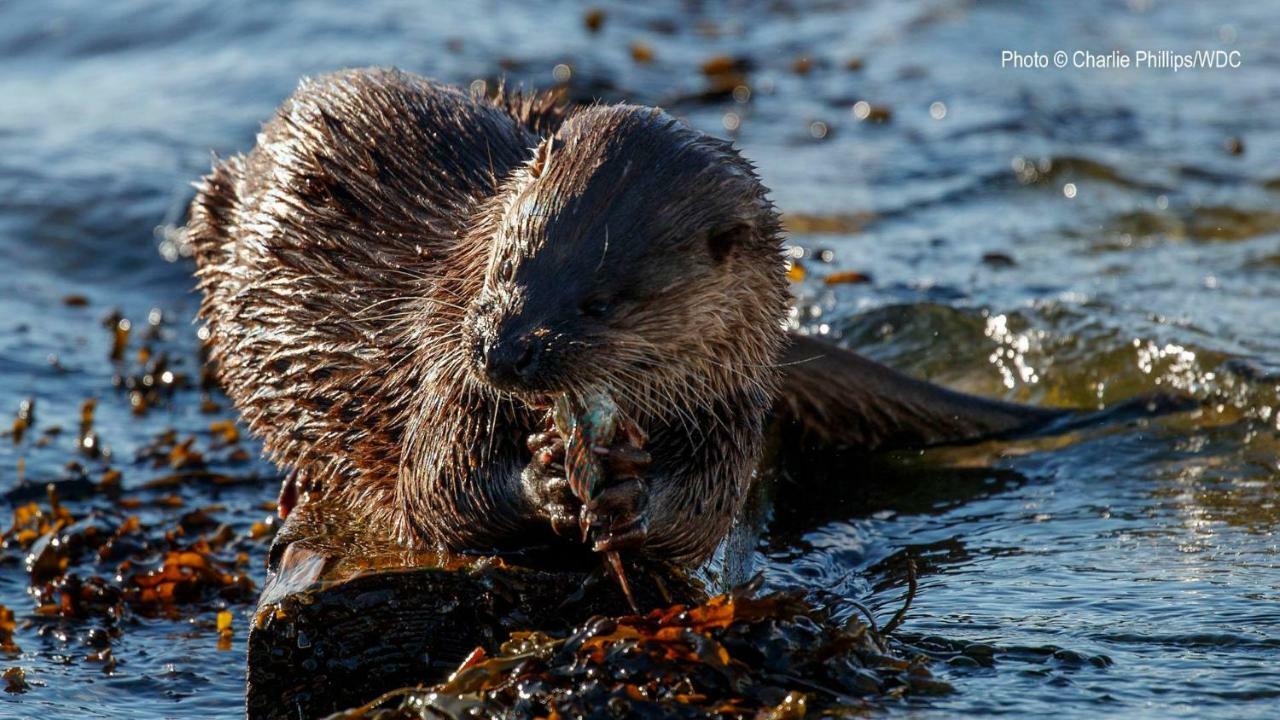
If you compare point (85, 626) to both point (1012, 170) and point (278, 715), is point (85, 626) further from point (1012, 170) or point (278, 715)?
point (1012, 170)

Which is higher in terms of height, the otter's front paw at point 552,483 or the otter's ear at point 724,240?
the otter's ear at point 724,240

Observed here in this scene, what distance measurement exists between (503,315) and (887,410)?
201 centimetres

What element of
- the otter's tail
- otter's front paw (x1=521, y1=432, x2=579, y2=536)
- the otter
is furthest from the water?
otter's front paw (x1=521, y1=432, x2=579, y2=536)

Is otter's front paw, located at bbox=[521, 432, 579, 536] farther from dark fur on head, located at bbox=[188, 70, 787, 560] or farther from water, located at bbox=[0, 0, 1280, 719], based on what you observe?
water, located at bbox=[0, 0, 1280, 719]

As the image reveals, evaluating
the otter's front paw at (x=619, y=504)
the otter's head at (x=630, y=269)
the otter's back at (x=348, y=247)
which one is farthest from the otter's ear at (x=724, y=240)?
the otter's back at (x=348, y=247)

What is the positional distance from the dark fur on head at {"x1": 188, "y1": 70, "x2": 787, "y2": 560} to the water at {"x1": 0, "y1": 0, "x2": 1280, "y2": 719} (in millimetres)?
586

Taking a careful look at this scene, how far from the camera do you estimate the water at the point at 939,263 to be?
3611mm

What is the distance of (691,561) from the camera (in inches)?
138

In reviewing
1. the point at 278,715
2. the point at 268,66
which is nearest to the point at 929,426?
the point at 278,715

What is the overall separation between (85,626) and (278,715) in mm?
1023

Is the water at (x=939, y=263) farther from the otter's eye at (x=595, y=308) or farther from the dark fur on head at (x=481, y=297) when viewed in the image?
the otter's eye at (x=595, y=308)

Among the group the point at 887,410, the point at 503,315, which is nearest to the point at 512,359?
the point at 503,315

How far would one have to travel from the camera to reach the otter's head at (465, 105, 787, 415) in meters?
2.98

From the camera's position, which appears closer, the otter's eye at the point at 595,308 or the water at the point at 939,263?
the otter's eye at the point at 595,308
